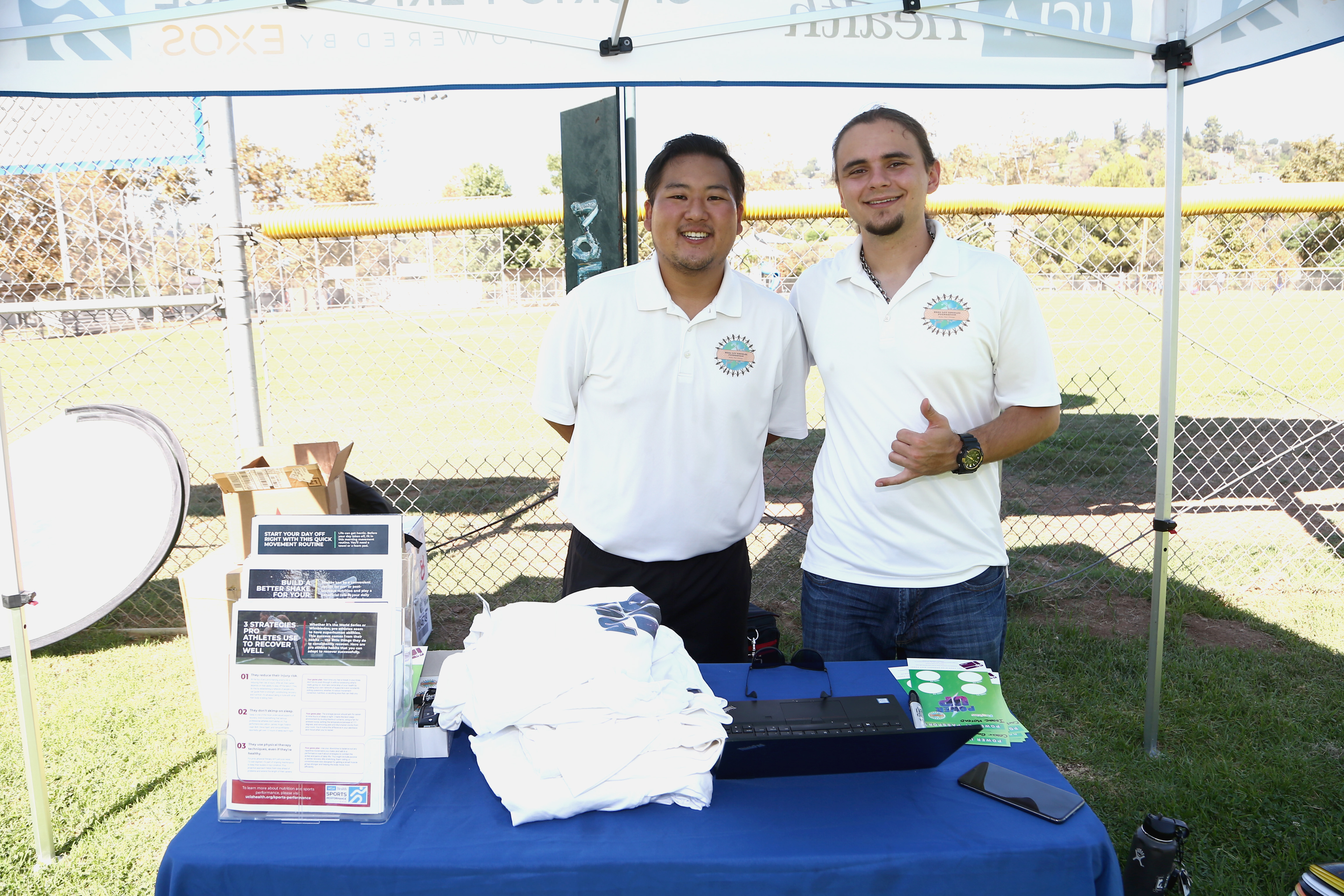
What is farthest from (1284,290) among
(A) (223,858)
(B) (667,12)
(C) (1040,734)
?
(A) (223,858)

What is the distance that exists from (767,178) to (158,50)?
52806mm

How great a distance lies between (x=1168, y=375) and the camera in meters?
3.06

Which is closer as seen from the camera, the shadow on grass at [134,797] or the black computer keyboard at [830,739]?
the black computer keyboard at [830,739]

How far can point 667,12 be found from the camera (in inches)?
109

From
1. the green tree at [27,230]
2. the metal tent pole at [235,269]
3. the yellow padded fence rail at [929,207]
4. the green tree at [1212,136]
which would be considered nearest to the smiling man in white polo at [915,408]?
the yellow padded fence rail at [929,207]

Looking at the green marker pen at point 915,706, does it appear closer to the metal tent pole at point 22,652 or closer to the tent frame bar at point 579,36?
the tent frame bar at point 579,36

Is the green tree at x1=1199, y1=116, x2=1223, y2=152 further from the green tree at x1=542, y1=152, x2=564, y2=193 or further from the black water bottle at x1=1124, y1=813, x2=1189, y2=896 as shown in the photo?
the black water bottle at x1=1124, y1=813, x2=1189, y2=896

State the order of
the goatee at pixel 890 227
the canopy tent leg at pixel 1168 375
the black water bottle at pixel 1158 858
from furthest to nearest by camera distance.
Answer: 1. the canopy tent leg at pixel 1168 375
2. the goatee at pixel 890 227
3. the black water bottle at pixel 1158 858

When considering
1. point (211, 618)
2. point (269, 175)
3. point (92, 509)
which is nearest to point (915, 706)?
point (211, 618)

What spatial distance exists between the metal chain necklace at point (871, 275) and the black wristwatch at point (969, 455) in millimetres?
420

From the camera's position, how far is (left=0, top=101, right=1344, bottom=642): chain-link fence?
4.98 m

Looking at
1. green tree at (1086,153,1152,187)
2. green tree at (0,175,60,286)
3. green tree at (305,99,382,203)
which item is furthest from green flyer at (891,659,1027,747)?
green tree at (1086,153,1152,187)

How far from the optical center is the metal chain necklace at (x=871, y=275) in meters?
2.33

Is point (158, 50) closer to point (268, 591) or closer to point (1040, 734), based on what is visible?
point (268, 591)
